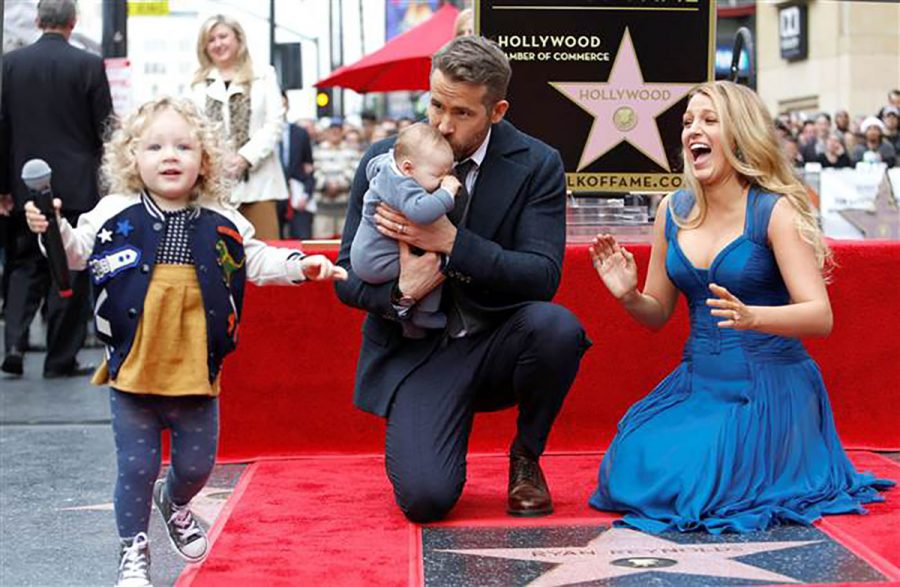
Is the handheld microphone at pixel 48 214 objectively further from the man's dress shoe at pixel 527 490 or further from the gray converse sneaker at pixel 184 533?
the man's dress shoe at pixel 527 490

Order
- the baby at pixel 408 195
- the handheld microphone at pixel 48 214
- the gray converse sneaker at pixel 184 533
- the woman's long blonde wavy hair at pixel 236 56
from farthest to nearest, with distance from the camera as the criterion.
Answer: the woman's long blonde wavy hair at pixel 236 56, the baby at pixel 408 195, the gray converse sneaker at pixel 184 533, the handheld microphone at pixel 48 214

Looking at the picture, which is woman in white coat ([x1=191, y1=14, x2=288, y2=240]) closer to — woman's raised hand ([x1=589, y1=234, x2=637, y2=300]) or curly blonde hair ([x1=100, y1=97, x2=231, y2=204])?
woman's raised hand ([x1=589, y1=234, x2=637, y2=300])

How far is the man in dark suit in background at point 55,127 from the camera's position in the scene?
354 inches

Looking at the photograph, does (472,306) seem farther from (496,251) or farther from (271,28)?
(271,28)

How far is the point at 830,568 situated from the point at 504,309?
1.35 meters

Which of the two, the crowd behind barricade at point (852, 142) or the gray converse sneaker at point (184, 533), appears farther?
the crowd behind barricade at point (852, 142)

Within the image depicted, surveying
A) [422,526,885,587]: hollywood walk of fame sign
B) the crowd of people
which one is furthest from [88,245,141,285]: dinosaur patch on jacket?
[422,526,885,587]: hollywood walk of fame sign

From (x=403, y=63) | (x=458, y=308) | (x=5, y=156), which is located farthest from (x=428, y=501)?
(x=403, y=63)

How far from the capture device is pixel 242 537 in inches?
187

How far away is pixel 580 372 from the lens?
597 centimetres

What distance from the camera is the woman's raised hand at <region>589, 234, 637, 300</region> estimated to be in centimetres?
507

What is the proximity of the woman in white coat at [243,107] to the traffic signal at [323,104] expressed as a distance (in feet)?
53.5

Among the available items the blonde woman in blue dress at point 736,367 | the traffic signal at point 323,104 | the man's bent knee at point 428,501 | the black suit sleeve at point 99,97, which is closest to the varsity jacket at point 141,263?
the man's bent knee at point 428,501

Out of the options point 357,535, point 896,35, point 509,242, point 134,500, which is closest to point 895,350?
point 509,242
